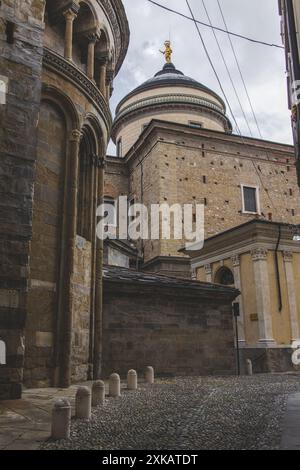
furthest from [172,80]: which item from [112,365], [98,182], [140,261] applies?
[112,365]

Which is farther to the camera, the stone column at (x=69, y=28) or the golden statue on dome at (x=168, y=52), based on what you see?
the golden statue on dome at (x=168, y=52)

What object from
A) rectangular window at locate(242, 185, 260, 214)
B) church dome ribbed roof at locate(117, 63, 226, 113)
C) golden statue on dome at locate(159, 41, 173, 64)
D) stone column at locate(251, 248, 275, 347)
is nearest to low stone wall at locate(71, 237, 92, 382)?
stone column at locate(251, 248, 275, 347)

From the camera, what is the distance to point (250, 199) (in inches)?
1230

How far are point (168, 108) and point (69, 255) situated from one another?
2670cm

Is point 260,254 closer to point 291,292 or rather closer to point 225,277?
point 291,292

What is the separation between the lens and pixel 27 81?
9.57 m

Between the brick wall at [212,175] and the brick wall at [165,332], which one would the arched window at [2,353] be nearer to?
the brick wall at [165,332]

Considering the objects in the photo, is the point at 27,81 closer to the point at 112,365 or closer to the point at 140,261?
the point at 112,365

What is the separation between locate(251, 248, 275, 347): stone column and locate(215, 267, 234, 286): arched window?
234 cm

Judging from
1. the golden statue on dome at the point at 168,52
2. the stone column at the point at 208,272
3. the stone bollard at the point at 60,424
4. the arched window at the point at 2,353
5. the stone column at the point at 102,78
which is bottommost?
the stone bollard at the point at 60,424

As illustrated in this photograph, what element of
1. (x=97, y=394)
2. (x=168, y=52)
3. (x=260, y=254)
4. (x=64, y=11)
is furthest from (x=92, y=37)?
(x=168, y=52)

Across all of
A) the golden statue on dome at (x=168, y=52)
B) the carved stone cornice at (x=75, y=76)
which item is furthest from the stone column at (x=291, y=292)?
the golden statue on dome at (x=168, y=52)

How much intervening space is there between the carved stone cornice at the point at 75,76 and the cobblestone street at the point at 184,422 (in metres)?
8.51

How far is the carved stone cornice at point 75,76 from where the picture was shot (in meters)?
11.8
